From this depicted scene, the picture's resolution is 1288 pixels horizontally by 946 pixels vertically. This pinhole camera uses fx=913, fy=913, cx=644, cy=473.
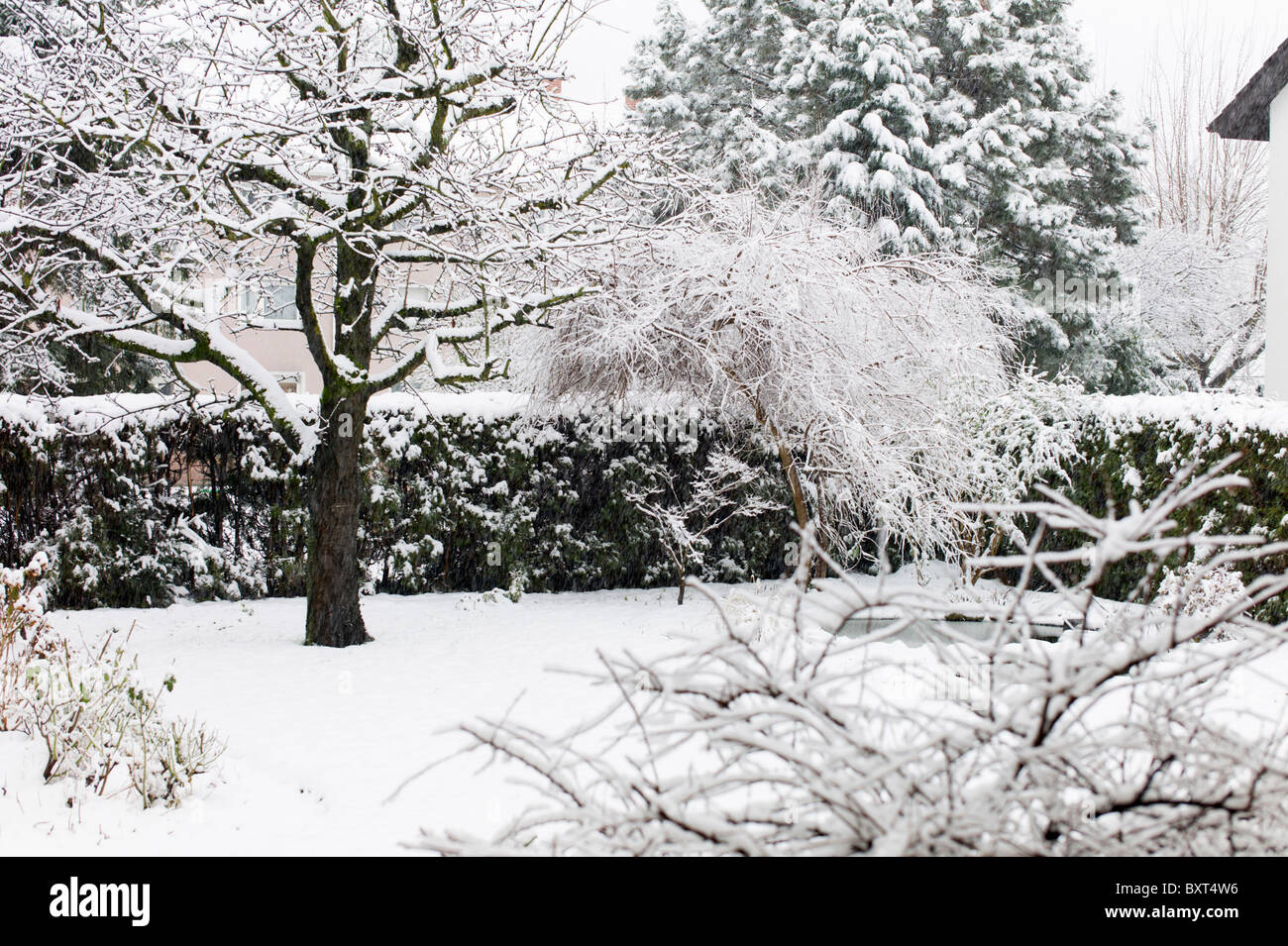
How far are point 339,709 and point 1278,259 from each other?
13291 mm

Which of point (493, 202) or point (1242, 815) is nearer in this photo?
point (1242, 815)

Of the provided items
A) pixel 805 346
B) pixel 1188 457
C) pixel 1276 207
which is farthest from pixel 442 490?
pixel 1276 207

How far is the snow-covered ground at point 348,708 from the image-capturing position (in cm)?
345

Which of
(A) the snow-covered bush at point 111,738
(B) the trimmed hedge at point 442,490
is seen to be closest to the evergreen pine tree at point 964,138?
(B) the trimmed hedge at point 442,490

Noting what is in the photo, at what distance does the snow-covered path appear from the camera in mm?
3463

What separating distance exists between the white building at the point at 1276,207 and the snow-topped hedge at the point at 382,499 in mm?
7611

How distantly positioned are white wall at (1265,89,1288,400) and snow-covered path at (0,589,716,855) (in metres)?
8.82

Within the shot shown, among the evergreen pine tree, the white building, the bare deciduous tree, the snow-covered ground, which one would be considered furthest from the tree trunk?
the white building

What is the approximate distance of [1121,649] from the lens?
1.60 meters

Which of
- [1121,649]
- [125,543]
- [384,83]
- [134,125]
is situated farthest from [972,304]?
[125,543]

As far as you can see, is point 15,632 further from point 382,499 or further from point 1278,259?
point 1278,259

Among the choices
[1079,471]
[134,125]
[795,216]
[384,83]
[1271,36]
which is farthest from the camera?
[1271,36]
